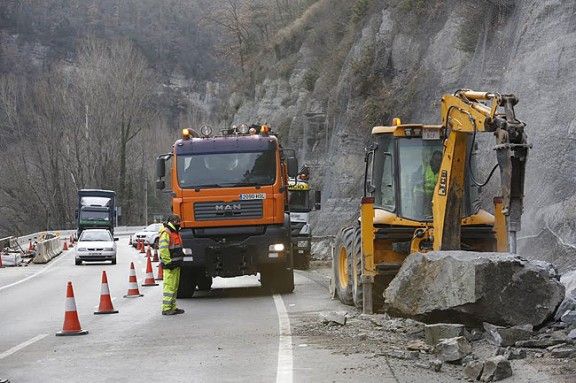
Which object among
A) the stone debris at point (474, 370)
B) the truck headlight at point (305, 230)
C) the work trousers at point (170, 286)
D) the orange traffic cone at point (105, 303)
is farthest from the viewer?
the truck headlight at point (305, 230)

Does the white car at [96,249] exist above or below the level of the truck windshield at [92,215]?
below

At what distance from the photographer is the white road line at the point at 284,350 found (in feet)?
30.5

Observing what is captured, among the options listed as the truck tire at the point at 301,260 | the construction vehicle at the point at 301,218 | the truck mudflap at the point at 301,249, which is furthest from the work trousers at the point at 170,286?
the truck tire at the point at 301,260

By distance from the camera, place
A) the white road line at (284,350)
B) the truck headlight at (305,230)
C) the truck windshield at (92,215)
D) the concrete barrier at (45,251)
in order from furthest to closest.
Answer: the truck windshield at (92,215)
the concrete barrier at (45,251)
the truck headlight at (305,230)
the white road line at (284,350)

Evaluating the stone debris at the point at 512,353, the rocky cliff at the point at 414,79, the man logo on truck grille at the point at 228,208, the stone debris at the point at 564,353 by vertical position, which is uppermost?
the rocky cliff at the point at 414,79

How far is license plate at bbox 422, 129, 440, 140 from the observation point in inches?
568

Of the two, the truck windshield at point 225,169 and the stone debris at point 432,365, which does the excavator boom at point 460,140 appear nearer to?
the stone debris at point 432,365

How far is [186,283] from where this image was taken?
1980 centimetres

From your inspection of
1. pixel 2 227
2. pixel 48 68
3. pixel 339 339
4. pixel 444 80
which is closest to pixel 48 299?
pixel 339 339

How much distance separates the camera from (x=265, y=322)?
47.6 ft

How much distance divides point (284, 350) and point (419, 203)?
15.1ft

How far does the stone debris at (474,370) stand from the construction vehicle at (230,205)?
402 inches

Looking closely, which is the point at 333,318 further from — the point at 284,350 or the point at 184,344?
the point at 184,344

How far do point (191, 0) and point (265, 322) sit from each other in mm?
138356
